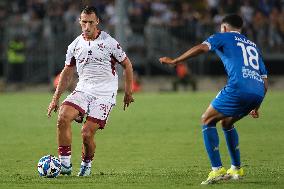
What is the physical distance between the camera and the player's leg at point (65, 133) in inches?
502

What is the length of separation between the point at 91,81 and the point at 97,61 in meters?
0.30

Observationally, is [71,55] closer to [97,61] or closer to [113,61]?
[97,61]

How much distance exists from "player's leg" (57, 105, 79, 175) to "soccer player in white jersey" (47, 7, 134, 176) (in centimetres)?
1

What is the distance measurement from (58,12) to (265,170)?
2609cm

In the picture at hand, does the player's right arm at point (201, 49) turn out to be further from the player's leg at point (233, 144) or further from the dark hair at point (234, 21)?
the player's leg at point (233, 144)

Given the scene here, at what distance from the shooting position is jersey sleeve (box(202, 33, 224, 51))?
11.8m

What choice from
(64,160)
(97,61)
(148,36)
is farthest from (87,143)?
(148,36)

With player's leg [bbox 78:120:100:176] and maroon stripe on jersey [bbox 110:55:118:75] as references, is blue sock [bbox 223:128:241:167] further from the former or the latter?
maroon stripe on jersey [bbox 110:55:118:75]

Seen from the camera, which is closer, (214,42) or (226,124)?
(214,42)

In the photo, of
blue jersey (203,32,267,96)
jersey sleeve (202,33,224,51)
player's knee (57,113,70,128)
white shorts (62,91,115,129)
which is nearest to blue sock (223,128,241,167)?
blue jersey (203,32,267,96)

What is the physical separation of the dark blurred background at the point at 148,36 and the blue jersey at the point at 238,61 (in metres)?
24.5

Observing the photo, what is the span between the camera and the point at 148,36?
3728cm

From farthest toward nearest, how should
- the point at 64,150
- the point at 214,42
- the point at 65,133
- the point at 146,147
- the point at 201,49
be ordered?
the point at 146,147, the point at 64,150, the point at 65,133, the point at 214,42, the point at 201,49

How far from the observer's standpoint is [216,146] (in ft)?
39.2
